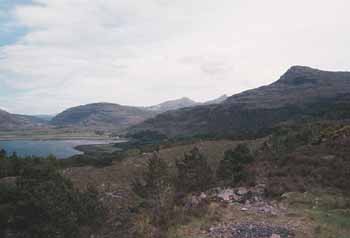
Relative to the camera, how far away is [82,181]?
4166 cm

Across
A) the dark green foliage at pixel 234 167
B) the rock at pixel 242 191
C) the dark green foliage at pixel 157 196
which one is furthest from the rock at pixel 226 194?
the dark green foliage at pixel 157 196

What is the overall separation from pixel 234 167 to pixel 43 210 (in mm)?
14017

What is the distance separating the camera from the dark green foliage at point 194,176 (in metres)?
26.1

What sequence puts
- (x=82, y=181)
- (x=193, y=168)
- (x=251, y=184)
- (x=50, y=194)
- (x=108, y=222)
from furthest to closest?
(x=82, y=181)
(x=193, y=168)
(x=251, y=184)
(x=108, y=222)
(x=50, y=194)

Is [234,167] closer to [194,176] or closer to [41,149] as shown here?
[194,176]

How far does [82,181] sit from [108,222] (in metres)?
23.6

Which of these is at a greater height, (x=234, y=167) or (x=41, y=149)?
(x=234, y=167)

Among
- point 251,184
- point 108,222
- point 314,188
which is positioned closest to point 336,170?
point 314,188

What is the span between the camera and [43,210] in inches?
646

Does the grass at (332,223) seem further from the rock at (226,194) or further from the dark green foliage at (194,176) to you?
the dark green foliage at (194,176)

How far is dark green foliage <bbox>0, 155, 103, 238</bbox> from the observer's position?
52.2 feet

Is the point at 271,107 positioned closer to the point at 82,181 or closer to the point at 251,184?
the point at 82,181

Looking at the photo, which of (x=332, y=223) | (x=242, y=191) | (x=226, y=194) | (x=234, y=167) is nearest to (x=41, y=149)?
(x=234, y=167)

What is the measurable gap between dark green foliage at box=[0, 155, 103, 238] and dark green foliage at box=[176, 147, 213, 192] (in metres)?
8.15
